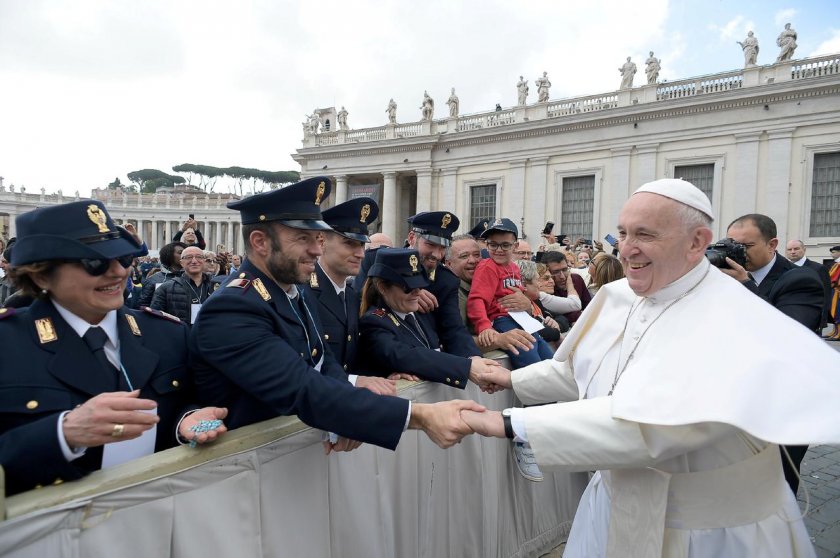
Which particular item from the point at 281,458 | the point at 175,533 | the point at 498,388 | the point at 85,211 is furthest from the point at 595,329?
the point at 85,211

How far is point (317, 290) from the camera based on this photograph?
3041 mm

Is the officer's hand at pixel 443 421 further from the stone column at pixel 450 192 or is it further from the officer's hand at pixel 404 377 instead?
the stone column at pixel 450 192

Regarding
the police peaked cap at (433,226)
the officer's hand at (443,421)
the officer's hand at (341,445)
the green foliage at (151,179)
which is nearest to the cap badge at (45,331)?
the officer's hand at (341,445)

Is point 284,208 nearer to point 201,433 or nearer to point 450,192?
point 201,433

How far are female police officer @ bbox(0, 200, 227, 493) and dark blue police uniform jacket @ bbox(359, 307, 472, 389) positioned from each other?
4.16 ft

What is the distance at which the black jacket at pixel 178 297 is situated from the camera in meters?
6.60

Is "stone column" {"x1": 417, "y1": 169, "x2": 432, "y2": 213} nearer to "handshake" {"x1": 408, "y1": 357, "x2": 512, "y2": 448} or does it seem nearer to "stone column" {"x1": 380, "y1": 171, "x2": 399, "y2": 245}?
"stone column" {"x1": 380, "y1": 171, "x2": 399, "y2": 245}

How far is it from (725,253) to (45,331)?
156 inches

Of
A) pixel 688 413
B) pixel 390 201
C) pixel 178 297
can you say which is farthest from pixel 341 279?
pixel 390 201

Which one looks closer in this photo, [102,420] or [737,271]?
[102,420]

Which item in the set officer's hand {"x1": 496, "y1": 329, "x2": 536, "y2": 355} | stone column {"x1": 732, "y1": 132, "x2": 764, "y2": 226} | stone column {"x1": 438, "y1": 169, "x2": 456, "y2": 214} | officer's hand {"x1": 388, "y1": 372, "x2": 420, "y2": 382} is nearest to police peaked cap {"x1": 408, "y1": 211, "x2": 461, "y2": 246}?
officer's hand {"x1": 496, "y1": 329, "x2": 536, "y2": 355}

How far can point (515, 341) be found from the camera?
3773 millimetres

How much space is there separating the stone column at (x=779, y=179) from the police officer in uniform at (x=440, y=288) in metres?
23.4

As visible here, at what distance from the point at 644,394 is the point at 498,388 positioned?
57.5 inches
